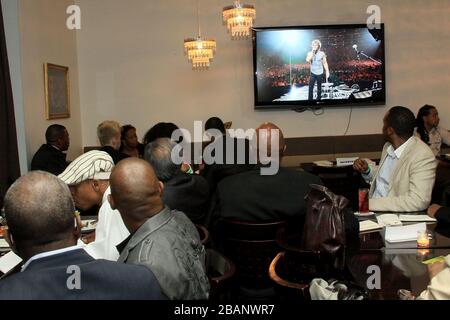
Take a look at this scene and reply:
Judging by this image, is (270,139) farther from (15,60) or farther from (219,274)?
(15,60)

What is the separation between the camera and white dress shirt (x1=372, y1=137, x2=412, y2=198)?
11.4 ft

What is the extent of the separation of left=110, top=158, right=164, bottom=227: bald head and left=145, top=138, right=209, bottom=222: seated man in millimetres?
872

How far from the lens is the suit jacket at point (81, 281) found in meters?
1.29

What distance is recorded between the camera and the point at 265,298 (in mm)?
2668

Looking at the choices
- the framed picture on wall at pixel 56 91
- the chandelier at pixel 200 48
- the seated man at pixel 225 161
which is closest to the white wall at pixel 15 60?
the framed picture on wall at pixel 56 91

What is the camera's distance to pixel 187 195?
2.91m

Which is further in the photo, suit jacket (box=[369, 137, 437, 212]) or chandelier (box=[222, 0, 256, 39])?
chandelier (box=[222, 0, 256, 39])

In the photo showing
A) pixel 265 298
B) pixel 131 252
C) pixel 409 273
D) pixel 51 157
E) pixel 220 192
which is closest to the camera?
pixel 131 252

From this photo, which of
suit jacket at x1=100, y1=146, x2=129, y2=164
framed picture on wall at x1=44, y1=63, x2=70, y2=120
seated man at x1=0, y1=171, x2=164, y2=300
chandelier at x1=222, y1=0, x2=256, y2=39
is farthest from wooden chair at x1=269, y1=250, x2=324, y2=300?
framed picture on wall at x1=44, y1=63, x2=70, y2=120

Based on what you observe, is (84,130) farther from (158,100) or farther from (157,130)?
(157,130)

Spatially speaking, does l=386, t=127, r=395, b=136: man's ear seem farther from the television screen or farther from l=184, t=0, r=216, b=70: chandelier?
the television screen

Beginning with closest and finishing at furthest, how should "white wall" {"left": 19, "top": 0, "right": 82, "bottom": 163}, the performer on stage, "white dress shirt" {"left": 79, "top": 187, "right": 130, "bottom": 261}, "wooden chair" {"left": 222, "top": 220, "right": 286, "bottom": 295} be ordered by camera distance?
"white dress shirt" {"left": 79, "top": 187, "right": 130, "bottom": 261}
"wooden chair" {"left": 222, "top": 220, "right": 286, "bottom": 295}
"white wall" {"left": 19, "top": 0, "right": 82, "bottom": 163}
the performer on stage

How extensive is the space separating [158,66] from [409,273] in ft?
17.6

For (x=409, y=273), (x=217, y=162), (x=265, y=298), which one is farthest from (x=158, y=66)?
(x=409, y=273)
